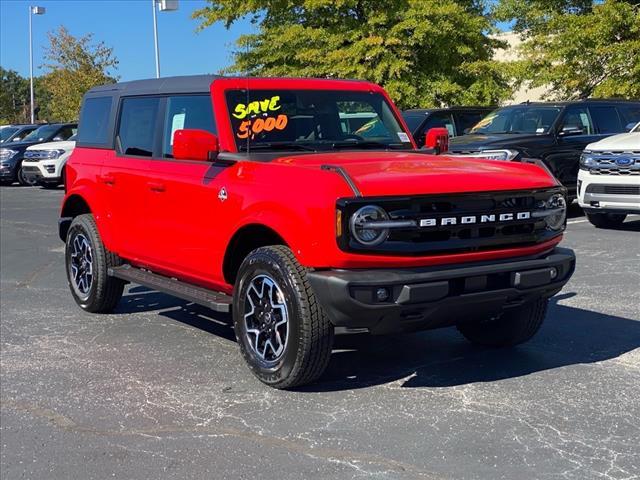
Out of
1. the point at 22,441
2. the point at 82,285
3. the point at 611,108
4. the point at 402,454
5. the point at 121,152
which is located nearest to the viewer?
the point at 402,454

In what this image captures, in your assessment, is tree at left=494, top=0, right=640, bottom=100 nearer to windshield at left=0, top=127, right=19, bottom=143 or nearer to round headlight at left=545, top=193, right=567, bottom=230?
round headlight at left=545, top=193, right=567, bottom=230

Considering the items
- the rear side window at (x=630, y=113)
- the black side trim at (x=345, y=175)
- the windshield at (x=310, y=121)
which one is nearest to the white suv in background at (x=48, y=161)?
the rear side window at (x=630, y=113)

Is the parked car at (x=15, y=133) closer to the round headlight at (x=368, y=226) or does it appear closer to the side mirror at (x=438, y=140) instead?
the side mirror at (x=438, y=140)

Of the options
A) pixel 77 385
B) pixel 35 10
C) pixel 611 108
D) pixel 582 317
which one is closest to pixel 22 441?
pixel 77 385

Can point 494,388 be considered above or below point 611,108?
below

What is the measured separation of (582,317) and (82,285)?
13.6 feet

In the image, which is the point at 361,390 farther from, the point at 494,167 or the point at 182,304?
the point at 182,304

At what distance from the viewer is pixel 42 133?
23.2m

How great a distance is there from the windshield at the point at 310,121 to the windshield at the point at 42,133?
61.4 feet

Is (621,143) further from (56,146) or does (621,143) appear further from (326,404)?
(56,146)

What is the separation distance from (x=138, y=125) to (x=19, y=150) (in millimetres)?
17837

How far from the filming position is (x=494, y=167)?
4.92 meters

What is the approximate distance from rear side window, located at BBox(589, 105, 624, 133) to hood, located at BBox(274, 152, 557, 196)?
9.11 m

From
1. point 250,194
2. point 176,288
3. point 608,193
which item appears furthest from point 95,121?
point 608,193
